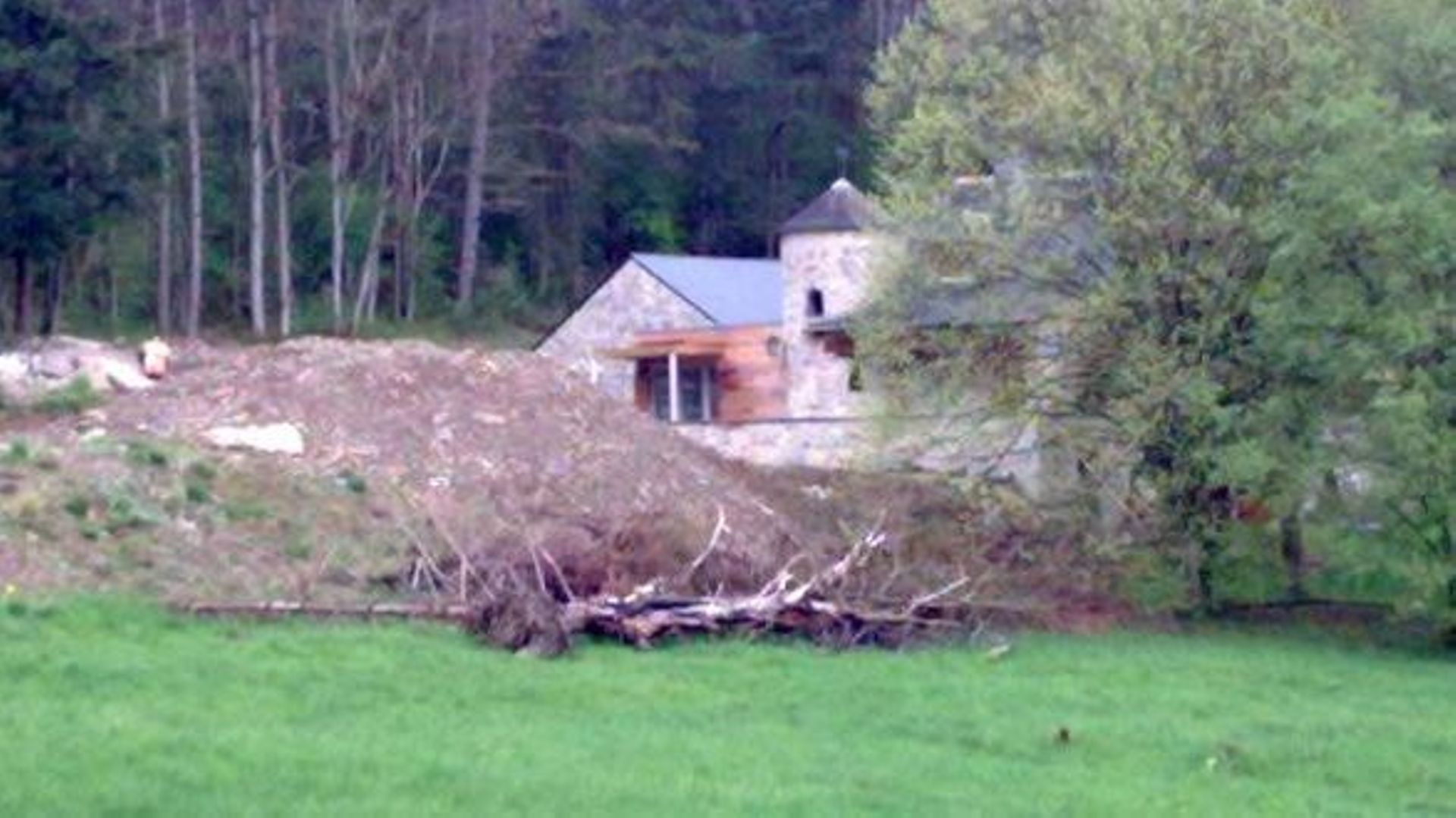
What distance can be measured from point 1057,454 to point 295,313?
132 feet

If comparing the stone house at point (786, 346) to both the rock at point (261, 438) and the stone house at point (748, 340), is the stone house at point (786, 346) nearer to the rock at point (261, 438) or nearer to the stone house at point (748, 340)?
the stone house at point (748, 340)

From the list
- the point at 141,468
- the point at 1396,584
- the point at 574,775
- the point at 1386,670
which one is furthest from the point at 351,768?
the point at 1396,584

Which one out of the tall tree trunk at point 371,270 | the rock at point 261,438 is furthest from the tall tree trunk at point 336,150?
the rock at point 261,438

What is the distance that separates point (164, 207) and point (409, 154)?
783cm

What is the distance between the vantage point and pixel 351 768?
19.4 metres

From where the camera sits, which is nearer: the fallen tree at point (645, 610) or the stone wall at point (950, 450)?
the fallen tree at point (645, 610)

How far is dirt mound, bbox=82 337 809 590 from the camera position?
32.2 meters

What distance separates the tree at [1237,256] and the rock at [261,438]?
27.2ft

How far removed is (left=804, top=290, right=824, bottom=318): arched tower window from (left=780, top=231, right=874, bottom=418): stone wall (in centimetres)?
4

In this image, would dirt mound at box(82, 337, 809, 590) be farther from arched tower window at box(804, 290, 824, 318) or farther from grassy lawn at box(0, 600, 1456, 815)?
arched tower window at box(804, 290, 824, 318)

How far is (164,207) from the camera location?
67.5 m

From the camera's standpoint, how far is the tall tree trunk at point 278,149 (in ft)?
221

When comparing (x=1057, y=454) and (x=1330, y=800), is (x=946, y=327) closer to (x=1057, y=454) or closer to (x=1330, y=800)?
(x=1057, y=454)

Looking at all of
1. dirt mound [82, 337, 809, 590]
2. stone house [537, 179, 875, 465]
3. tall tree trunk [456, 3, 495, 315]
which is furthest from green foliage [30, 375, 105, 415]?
tall tree trunk [456, 3, 495, 315]
